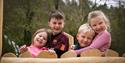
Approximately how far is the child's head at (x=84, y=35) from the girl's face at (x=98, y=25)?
0.04m

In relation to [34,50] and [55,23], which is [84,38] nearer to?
[55,23]

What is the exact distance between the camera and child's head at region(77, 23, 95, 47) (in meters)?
2.88

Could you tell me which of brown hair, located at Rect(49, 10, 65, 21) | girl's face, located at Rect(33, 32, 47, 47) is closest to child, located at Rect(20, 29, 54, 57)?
girl's face, located at Rect(33, 32, 47, 47)

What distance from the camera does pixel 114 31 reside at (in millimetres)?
2898

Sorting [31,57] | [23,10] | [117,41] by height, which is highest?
[23,10]

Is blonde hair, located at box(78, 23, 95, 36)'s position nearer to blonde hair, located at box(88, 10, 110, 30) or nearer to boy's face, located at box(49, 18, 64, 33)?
blonde hair, located at box(88, 10, 110, 30)

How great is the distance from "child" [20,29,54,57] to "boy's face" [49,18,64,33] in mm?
97

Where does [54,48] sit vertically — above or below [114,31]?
below

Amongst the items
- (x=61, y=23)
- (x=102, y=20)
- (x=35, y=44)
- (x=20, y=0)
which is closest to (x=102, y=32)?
(x=102, y=20)

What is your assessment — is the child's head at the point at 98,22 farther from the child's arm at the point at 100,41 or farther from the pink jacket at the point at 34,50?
the pink jacket at the point at 34,50

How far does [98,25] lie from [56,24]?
381mm

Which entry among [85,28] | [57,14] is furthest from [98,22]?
[57,14]

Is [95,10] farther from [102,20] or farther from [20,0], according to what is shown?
[20,0]

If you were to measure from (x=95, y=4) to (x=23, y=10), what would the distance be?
66 cm
